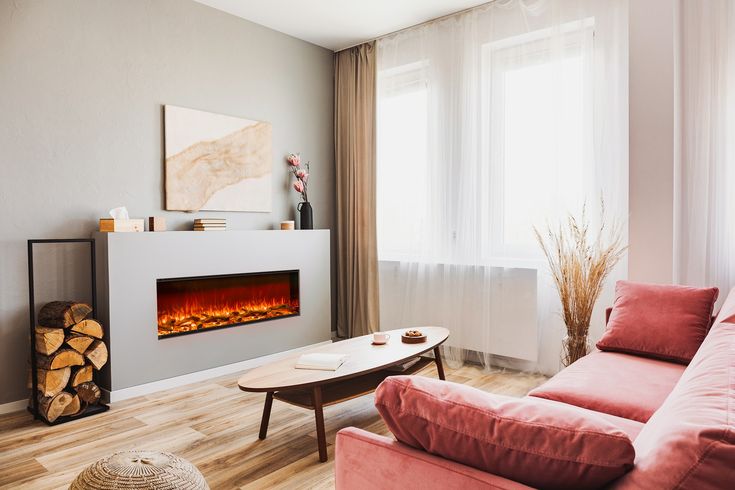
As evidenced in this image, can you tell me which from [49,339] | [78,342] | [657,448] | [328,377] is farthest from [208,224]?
[657,448]

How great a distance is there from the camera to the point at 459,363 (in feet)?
13.6

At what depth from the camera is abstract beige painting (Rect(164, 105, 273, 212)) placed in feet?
12.6

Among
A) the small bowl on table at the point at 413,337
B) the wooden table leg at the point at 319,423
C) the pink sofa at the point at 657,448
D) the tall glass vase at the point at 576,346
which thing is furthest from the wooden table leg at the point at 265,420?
the tall glass vase at the point at 576,346

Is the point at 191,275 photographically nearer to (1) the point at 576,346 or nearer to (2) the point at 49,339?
(2) the point at 49,339

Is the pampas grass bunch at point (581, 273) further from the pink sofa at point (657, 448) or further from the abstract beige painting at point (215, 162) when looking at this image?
the abstract beige painting at point (215, 162)

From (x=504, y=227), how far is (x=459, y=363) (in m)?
1.13

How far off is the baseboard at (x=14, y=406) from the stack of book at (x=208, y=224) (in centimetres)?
152

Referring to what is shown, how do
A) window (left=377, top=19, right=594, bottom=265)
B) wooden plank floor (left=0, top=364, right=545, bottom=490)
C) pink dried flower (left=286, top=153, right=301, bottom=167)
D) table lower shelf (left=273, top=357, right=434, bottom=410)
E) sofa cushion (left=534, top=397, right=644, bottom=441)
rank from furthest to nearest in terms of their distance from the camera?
pink dried flower (left=286, top=153, right=301, bottom=167)
window (left=377, top=19, right=594, bottom=265)
table lower shelf (left=273, top=357, right=434, bottom=410)
wooden plank floor (left=0, top=364, right=545, bottom=490)
sofa cushion (left=534, top=397, right=644, bottom=441)

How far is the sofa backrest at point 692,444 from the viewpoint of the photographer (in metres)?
0.83

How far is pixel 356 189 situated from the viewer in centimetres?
488

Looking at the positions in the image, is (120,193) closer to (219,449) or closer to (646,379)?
(219,449)

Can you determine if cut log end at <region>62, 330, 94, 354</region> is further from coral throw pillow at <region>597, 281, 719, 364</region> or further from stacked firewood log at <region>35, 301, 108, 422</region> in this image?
coral throw pillow at <region>597, 281, 719, 364</region>

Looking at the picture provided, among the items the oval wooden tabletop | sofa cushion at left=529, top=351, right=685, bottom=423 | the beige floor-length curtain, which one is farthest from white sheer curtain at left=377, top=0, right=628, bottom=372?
sofa cushion at left=529, top=351, right=685, bottom=423

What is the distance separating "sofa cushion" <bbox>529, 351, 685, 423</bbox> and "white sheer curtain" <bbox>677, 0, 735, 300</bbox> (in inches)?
39.0
